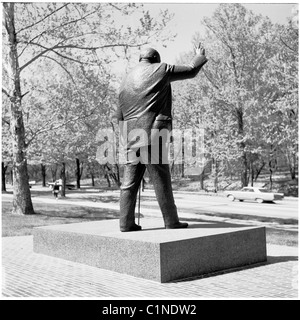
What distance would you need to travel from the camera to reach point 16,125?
1540cm

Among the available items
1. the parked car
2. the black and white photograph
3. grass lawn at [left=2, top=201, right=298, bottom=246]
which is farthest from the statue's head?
the parked car

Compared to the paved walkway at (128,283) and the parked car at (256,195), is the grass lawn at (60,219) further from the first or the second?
the parked car at (256,195)

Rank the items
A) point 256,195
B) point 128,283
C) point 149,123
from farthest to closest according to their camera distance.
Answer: point 256,195 < point 149,123 < point 128,283

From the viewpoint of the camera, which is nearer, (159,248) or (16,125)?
(159,248)

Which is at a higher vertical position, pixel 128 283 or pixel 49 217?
pixel 128 283

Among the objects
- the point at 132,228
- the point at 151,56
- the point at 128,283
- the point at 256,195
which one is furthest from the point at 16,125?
the point at 256,195

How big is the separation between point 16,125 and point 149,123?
910 centimetres

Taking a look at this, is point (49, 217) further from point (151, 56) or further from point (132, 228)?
point (151, 56)

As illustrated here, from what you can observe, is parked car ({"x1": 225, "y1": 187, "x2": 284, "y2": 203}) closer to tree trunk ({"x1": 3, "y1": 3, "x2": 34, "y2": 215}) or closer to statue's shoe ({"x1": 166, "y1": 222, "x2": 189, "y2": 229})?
tree trunk ({"x1": 3, "y1": 3, "x2": 34, "y2": 215})

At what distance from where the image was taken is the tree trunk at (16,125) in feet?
48.9

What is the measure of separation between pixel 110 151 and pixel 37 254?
72.2ft

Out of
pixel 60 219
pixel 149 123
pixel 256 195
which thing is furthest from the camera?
pixel 256 195
